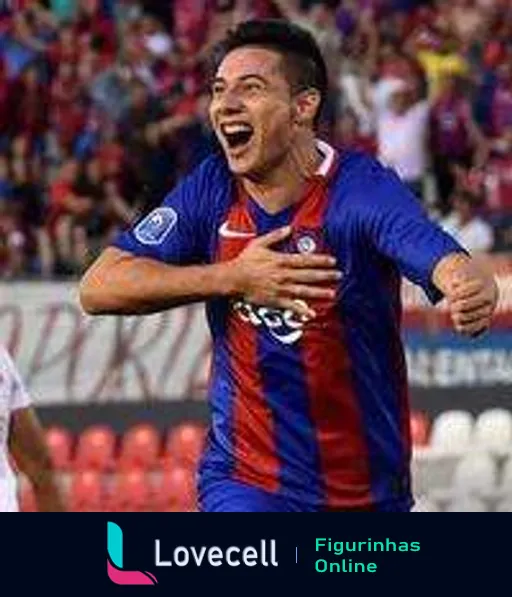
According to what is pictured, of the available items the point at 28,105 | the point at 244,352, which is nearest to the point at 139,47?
the point at 28,105

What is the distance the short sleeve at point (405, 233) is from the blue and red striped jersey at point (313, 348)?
0.01 meters

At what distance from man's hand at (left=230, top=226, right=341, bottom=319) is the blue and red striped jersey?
0.20 metres

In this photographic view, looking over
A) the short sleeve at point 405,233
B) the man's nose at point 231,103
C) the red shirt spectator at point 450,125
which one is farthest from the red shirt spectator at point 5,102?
the short sleeve at point 405,233

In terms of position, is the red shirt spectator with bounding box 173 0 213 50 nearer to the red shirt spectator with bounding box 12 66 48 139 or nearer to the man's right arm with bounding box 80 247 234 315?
the red shirt spectator with bounding box 12 66 48 139

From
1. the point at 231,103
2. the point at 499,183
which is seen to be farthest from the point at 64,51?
the point at 231,103

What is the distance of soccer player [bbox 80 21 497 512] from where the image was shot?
7.28 m

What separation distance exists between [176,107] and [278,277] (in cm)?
1333

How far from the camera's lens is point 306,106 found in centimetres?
748

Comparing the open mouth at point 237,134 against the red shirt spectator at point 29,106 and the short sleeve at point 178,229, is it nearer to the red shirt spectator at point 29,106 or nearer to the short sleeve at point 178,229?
the short sleeve at point 178,229

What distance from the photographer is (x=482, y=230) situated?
17.8 meters

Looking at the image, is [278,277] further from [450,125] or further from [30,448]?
[450,125]

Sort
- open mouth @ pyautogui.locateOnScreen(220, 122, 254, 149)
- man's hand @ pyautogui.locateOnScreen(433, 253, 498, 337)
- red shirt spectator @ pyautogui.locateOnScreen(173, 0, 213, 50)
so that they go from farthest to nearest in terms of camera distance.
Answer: red shirt spectator @ pyautogui.locateOnScreen(173, 0, 213, 50) < open mouth @ pyautogui.locateOnScreen(220, 122, 254, 149) < man's hand @ pyautogui.locateOnScreen(433, 253, 498, 337)

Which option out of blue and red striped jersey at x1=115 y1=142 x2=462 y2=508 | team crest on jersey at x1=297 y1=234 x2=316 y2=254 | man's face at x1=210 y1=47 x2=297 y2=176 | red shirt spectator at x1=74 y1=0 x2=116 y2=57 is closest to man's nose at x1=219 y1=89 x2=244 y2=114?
man's face at x1=210 y1=47 x2=297 y2=176

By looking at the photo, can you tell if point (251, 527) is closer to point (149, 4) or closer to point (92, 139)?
point (92, 139)
